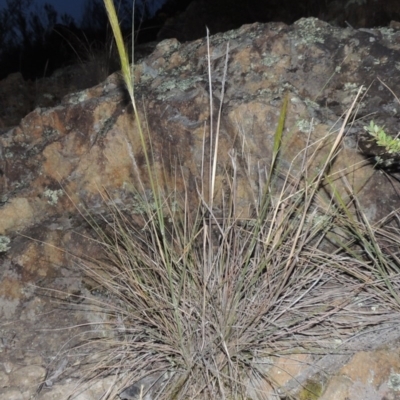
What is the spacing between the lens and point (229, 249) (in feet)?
7.68

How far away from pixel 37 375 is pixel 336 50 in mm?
1816

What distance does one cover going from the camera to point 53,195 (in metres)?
3.05

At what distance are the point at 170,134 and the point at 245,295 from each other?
90 cm

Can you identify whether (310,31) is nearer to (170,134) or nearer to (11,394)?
(170,134)

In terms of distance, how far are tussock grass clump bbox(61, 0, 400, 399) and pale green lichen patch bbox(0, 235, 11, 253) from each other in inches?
23.2

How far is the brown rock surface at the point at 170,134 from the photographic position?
268 centimetres

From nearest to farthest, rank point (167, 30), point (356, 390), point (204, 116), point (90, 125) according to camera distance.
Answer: point (356, 390) → point (204, 116) → point (90, 125) → point (167, 30)

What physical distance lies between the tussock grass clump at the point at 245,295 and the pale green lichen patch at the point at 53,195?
640 millimetres

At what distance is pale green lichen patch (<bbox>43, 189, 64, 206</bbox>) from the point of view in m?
3.04

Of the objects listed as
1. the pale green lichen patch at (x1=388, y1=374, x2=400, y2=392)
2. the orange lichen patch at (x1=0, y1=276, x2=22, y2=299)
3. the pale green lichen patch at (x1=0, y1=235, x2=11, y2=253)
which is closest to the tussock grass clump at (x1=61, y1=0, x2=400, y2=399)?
the pale green lichen patch at (x1=388, y1=374, x2=400, y2=392)

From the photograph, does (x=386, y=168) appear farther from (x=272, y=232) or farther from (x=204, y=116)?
(x=204, y=116)

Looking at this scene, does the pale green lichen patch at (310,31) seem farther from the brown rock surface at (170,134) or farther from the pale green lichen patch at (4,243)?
the pale green lichen patch at (4,243)

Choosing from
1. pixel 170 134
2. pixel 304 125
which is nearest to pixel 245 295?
pixel 304 125

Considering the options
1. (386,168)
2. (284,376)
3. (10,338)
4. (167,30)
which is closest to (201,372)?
(284,376)
